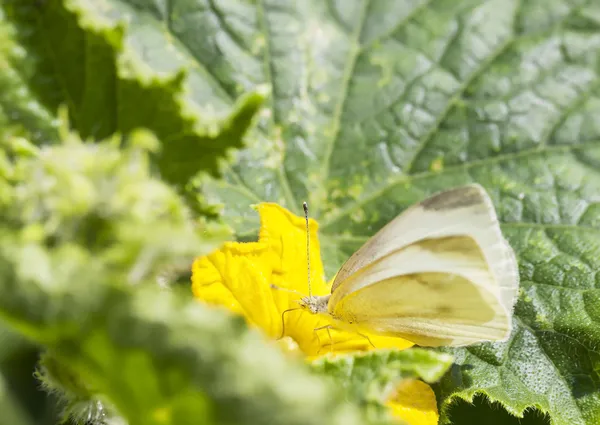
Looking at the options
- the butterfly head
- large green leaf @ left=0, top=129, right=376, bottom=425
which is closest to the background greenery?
large green leaf @ left=0, top=129, right=376, bottom=425

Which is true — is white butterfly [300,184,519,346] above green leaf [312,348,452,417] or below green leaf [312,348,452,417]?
below

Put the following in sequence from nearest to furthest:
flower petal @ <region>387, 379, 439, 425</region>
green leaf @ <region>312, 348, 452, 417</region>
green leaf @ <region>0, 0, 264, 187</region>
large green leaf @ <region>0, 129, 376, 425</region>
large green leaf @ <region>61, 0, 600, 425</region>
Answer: large green leaf @ <region>0, 129, 376, 425</region>
green leaf @ <region>312, 348, 452, 417</region>
green leaf @ <region>0, 0, 264, 187</region>
flower petal @ <region>387, 379, 439, 425</region>
large green leaf @ <region>61, 0, 600, 425</region>

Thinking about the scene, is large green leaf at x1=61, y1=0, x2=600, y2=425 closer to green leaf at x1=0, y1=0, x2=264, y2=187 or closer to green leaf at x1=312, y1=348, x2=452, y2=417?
green leaf at x1=0, y1=0, x2=264, y2=187

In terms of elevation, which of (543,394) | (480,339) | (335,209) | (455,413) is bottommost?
(455,413)

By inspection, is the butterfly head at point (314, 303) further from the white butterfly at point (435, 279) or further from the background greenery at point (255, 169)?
the background greenery at point (255, 169)

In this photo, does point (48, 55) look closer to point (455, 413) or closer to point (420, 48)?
point (420, 48)

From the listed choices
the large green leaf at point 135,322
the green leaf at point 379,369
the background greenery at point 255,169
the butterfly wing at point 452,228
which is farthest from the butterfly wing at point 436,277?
the large green leaf at point 135,322

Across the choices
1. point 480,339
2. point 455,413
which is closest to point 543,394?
point 480,339
